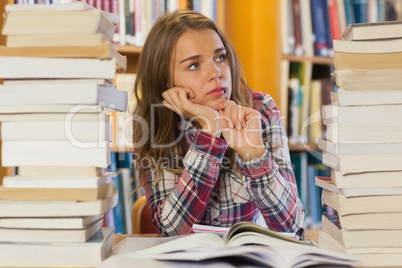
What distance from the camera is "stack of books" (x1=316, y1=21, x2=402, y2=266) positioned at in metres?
0.82

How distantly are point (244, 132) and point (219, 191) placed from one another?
33 centimetres

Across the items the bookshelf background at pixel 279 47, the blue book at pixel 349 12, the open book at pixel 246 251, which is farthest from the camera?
the blue book at pixel 349 12

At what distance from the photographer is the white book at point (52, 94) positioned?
0.80 m

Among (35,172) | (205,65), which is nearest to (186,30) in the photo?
(205,65)

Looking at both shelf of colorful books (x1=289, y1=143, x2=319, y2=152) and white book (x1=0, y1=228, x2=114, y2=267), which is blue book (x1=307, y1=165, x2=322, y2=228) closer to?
shelf of colorful books (x1=289, y1=143, x2=319, y2=152)

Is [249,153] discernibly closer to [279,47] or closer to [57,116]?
[57,116]

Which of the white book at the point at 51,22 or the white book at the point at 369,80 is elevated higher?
the white book at the point at 51,22

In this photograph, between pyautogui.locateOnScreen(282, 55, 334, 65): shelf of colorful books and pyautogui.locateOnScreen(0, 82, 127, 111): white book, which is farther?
pyautogui.locateOnScreen(282, 55, 334, 65): shelf of colorful books

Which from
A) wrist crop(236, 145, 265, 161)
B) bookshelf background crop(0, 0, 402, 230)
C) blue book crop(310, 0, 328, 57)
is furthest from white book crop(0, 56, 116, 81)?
Result: blue book crop(310, 0, 328, 57)

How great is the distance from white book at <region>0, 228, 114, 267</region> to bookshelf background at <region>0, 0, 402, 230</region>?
146cm

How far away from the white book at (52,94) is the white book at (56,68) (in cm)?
2

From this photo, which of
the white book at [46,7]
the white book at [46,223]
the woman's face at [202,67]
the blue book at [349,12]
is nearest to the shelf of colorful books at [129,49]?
the woman's face at [202,67]

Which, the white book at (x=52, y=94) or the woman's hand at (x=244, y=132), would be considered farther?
the woman's hand at (x=244, y=132)

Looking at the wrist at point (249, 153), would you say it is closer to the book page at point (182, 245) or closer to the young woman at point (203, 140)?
the young woman at point (203, 140)
